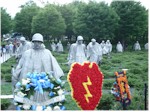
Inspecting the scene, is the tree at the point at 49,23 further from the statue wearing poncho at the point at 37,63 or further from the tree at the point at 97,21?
the statue wearing poncho at the point at 37,63

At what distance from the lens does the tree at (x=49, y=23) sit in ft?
125

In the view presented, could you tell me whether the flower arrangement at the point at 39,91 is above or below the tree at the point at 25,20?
below

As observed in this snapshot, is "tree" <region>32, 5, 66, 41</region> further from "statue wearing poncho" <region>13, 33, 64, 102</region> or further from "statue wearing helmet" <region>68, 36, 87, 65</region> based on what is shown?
"statue wearing poncho" <region>13, 33, 64, 102</region>

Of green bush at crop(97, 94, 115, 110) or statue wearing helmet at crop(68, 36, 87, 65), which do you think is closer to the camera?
green bush at crop(97, 94, 115, 110)

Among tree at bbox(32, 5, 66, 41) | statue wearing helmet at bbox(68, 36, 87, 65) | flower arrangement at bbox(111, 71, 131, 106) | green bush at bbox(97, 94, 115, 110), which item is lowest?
green bush at bbox(97, 94, 115, 110)

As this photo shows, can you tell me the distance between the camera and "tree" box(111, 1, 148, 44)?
125 ft

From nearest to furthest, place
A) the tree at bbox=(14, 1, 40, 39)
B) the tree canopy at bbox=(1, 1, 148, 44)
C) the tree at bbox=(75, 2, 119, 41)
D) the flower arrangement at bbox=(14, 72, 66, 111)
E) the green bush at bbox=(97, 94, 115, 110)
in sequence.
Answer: the flower arrangement at bbox=(14, 72, 66, 111)
the green bush at bbox=(97, 94, 115, 110)
the tree at bbox=(75, 2, 119, 41)
the tree canopy at bbox=(1, 1, 148, 44)
the tree at bbox=(14, 1, 40, 39)

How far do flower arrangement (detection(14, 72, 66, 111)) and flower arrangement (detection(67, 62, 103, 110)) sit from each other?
268 millimetres

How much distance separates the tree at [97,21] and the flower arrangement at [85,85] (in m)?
29.7

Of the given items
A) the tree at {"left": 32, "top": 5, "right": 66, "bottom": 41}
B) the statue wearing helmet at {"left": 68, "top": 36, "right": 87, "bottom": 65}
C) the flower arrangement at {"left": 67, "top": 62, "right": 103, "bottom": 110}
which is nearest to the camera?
the flower arrangement at {"left": 67, "top": 62, "right": 103, "bottom": 110}

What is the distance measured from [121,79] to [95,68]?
1305 millimetres

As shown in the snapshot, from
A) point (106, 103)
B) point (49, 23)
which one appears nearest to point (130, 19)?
point (49, 23)

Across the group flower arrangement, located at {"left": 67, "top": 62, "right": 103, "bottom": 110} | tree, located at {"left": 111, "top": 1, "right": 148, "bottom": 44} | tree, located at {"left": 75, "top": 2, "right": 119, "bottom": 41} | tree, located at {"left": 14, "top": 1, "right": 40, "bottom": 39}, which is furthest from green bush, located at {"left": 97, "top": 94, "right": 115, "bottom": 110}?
tree, located at {"left": 14, "top": 1, "right": 40, "bottom": 39}

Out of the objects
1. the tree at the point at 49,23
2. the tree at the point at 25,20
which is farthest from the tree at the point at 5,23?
the tree at the point at 49,23
